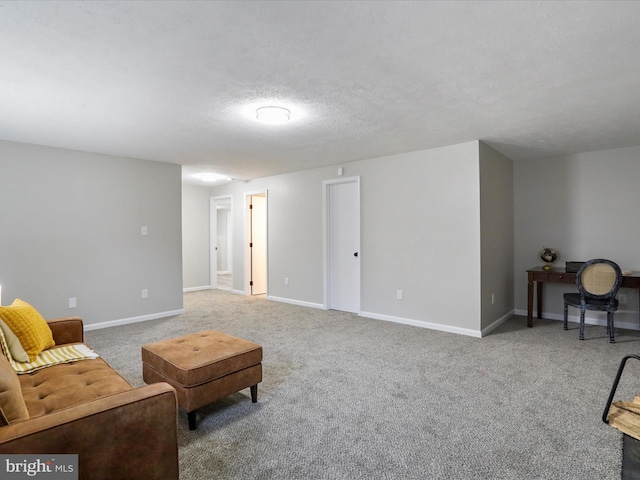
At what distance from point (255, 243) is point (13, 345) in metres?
5.04

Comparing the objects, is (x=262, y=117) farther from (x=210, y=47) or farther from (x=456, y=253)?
(x=456, y=253)

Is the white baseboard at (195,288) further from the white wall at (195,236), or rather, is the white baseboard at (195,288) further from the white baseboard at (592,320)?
the white baseboard at (592,320)

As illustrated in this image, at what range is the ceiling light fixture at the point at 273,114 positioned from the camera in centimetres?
288

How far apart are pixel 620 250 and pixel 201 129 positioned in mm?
5352

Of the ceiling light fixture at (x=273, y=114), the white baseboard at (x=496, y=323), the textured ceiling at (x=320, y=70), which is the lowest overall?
the white baseboard at (x=496, y=323)

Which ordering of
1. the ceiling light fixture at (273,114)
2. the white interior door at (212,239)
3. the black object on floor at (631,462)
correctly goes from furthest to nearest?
the white interior door at (212,239) → the ceiling light fixture at (273,114) → the black object on floor at (631,462)

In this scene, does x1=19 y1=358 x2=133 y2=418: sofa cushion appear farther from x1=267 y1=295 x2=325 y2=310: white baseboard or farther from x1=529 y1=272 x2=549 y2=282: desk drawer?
x1=529 y1=272 x2=549 y2=282: desk drawer

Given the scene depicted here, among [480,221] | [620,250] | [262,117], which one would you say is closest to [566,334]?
[620,250]

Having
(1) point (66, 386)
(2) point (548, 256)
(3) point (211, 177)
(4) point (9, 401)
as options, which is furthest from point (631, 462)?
(3) point (211, 177)

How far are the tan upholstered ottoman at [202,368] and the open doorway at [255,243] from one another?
4.41 metres

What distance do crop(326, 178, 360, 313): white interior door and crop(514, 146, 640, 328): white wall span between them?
2.44 metres

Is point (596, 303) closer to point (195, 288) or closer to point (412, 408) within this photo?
point (412, 408)

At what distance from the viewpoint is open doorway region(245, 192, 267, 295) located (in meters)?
7.01

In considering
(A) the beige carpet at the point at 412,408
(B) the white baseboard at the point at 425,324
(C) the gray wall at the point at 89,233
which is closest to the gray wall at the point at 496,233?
(B) the white baseboard at the point at 425,324
